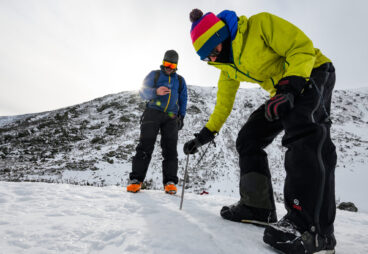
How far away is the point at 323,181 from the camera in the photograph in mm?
1277

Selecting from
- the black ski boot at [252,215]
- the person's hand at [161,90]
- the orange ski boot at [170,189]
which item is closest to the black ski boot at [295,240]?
the black ski boot at [252,215]

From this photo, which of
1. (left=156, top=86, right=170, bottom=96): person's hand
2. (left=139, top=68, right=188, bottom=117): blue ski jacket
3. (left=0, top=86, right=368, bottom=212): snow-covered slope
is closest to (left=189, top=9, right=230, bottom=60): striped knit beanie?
(left=156, top=86, right=170, bottom=96): person's hand

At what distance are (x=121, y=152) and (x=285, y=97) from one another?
9.72m

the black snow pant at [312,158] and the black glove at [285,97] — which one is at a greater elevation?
the black glove at [285,97]

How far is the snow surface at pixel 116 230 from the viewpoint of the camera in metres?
1.10

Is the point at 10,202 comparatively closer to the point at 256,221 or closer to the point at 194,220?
the point at 194,220

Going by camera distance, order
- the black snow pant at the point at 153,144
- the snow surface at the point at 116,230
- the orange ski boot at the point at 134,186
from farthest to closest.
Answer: the black snow pant at the point at 153,144
the orange ski boot at the point at 134,186
the snow surface at the point at 116,230

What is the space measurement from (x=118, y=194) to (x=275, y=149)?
12.9 metres

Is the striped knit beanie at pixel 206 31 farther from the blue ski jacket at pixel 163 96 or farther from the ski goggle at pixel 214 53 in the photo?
the blue ski jacket at pixel 163 96

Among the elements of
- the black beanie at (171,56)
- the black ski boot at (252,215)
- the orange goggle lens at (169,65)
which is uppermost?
the black beanie at (171,56)

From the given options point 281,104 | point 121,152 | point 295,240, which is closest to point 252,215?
point 295,240

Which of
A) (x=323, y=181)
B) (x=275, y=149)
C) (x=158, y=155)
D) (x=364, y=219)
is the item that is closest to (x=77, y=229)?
(x=323, y=181)

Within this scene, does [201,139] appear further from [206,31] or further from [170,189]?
[170,189]

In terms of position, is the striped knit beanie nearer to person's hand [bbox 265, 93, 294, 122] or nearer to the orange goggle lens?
person's hand [bbox 265, 93, 294, 122]
